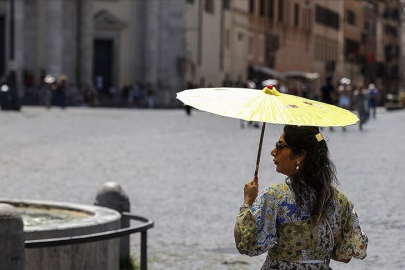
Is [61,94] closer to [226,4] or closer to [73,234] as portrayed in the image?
[226,4]

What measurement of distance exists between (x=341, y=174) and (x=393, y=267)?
8.24 m

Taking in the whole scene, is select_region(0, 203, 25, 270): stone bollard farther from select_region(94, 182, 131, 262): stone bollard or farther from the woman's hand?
select_region(94, 182, 131, 262): stone bollard

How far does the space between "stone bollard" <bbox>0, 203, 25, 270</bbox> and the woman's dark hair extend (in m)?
2.08

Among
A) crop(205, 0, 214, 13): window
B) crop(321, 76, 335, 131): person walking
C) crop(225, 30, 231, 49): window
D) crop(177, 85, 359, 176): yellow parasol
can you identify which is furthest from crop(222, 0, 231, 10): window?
crop(177, 85, 359, 176): yellow parasol

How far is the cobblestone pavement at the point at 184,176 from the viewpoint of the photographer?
10.1 meters

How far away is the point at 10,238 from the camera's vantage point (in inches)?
241

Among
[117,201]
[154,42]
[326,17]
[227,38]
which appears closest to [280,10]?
[227,38]

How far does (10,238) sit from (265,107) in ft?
6.70

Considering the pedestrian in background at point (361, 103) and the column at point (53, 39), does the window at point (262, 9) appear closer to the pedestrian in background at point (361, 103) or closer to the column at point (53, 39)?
the column at point (53, 39)

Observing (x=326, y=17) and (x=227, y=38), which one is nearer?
(x=227, y=38)

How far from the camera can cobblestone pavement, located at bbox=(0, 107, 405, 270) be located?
33.0ft

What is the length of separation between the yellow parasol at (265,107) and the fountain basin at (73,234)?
298 cm

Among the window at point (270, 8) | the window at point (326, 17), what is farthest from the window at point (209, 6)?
the window at point (326, 17)

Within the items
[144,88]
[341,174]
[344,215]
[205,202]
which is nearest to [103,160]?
[341,174]
